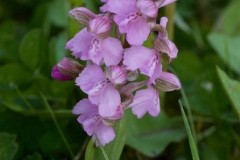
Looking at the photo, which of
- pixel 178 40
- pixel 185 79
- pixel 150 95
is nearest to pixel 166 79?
pixel 150 95

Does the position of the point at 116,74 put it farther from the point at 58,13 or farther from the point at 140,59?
the point at 58,13

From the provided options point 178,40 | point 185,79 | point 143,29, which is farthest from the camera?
point 178,40

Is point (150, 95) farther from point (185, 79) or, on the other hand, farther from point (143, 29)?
point (185, 79)

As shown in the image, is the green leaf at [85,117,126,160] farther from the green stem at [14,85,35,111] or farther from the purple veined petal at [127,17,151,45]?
the green stem at [14,85,35,111]

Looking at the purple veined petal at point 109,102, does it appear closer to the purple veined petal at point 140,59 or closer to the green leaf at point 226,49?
the purple veined petal at point 140,59

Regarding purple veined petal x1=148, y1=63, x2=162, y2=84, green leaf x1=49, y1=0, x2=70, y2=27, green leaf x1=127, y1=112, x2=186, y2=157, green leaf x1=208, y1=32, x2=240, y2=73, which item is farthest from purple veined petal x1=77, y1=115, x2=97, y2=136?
green leaf x1=49, y1=0, x2=70, y2=27

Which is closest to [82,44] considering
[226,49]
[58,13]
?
[226,49]

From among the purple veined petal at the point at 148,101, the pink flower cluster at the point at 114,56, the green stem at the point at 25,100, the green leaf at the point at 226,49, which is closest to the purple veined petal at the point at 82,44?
the pink flower cluster at the point at 114,56
